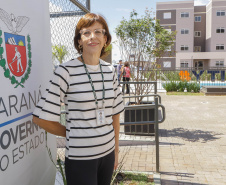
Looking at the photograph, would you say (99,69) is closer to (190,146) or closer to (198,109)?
(190,146)

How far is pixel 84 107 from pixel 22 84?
0.46 m

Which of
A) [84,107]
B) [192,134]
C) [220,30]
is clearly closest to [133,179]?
[84,107]

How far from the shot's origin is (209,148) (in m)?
Result: 5.06

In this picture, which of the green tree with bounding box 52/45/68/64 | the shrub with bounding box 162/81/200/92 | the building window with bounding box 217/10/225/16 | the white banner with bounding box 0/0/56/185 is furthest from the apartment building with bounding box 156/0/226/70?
the white banner with bounding box 0/0/56/185

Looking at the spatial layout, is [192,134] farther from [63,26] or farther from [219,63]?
[219,63]

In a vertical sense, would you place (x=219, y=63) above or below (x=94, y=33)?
below

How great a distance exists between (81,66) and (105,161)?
0.68 metres

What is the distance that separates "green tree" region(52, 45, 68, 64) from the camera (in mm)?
2891

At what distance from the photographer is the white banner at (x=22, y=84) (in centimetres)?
161

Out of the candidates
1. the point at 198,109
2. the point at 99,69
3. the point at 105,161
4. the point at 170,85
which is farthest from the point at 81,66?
the point at 170,85

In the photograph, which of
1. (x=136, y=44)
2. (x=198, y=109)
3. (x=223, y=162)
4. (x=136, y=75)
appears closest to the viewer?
(x=223, y=162)

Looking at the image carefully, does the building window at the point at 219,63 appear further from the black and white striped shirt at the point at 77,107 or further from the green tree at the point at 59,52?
the black and white striped shirt at the point at 77,107

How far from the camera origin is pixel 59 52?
300 centimetres

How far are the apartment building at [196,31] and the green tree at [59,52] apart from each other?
122ft
